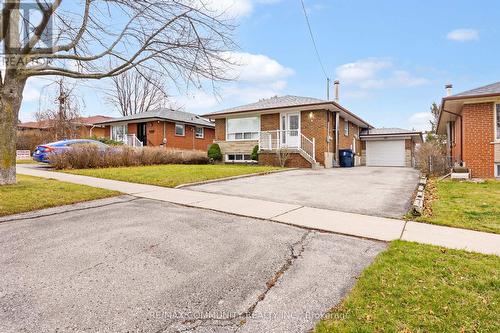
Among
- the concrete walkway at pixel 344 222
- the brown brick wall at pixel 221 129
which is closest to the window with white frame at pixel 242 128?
the brown brick wall at pixel 221 129

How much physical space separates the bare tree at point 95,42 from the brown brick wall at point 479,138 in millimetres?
10665

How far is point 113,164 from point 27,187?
25.3 feet

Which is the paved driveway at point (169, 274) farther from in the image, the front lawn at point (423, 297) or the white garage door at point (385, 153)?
the white garage door at point (385, 153)

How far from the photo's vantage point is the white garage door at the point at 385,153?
25.4m

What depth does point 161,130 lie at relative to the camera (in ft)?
81.6

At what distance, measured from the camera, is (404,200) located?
7051 millimetres

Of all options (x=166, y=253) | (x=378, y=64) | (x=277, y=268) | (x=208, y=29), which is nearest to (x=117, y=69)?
(x=208, y=29)

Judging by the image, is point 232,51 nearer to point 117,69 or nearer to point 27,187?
point 117,69

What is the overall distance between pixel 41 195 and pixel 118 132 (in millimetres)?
23386

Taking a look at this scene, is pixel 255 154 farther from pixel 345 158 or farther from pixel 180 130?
pixel 180 130

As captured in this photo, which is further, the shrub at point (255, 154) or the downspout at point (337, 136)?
the downspout at point (337, 136)

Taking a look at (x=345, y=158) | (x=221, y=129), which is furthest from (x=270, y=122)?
(x=345, y=158)

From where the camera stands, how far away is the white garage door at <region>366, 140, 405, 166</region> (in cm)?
2544

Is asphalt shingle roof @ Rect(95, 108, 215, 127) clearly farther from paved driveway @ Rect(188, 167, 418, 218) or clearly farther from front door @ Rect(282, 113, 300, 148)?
paved driveway @ Rect(188, 167, 418, 218)
